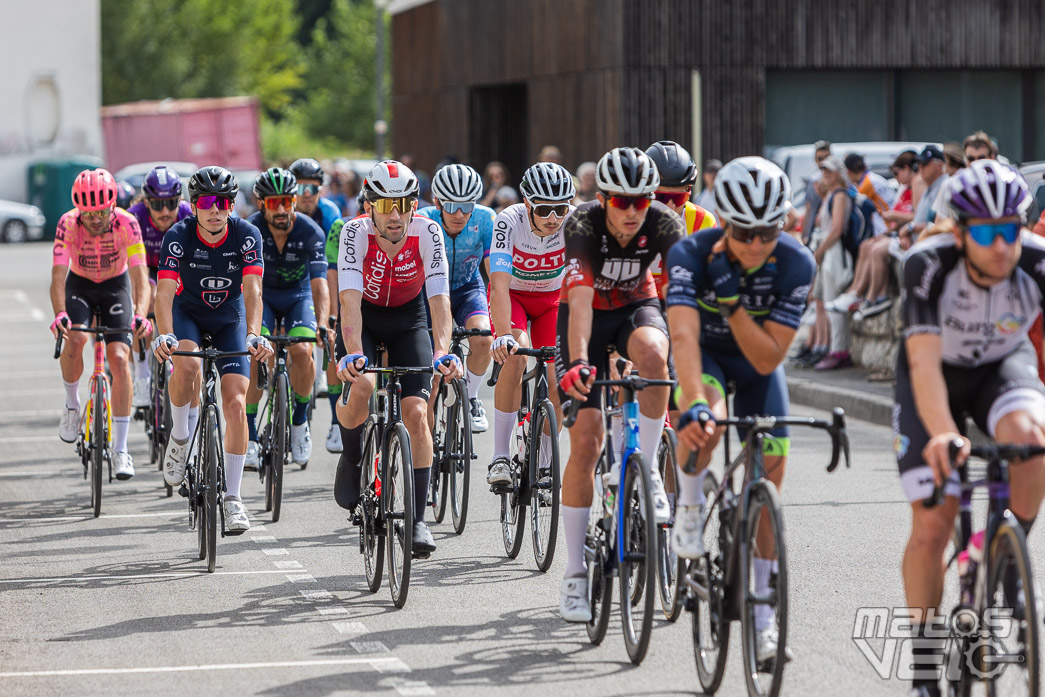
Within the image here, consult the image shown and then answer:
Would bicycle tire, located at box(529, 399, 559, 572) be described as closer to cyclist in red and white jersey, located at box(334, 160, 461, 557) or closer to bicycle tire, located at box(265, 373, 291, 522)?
cyclist in red and white jersey, located at box(334, 160, 461, 557)

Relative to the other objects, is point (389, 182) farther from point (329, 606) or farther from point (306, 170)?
point (306, 170)

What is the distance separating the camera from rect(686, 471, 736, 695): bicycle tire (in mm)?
5875

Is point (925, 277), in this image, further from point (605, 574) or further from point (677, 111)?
point (677, 111)

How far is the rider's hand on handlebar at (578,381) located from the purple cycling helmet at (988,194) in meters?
1.74

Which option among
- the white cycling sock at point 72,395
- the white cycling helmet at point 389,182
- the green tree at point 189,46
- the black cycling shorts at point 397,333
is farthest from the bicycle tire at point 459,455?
→ the green tree at point 189,46

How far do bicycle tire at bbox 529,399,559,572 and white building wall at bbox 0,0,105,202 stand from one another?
46991 millimetres

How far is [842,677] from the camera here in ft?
20.3

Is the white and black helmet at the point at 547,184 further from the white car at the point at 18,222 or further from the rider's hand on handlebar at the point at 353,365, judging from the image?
the white car at the point at 18,222

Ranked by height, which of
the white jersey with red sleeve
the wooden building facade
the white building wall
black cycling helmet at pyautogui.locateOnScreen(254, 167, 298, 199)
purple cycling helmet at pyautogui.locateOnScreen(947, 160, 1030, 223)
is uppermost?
the white building wall

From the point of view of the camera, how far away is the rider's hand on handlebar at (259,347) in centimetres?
882

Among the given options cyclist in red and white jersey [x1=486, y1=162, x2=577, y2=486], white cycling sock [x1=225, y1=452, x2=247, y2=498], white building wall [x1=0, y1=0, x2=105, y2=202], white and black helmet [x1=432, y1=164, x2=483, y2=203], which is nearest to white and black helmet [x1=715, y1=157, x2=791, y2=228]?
cyclist in red and white jersey [x1=486, y1=162, x2=577, y2=486]

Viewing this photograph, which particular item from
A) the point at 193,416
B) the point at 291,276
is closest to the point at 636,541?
the point at 193,416

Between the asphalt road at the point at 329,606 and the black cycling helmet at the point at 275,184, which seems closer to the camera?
the asphalt road at the point at 329,606

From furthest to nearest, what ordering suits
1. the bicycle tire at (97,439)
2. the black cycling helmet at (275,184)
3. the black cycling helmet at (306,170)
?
the black cycling helmet at (306,170), the black cycling helmet at (275,184), the bicycle tire at (97,439)
